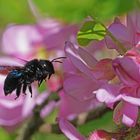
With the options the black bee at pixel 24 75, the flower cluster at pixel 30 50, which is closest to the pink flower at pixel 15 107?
the flower cluster at pixel 30 50

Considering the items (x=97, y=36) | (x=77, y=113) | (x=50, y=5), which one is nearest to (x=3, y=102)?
(x=77, y=113)

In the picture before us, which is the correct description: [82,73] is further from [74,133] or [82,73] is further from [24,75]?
[24,75]

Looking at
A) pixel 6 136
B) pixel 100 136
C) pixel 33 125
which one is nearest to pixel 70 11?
pixel 33 125

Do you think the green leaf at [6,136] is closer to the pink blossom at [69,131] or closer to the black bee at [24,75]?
the black bee at [24,75]

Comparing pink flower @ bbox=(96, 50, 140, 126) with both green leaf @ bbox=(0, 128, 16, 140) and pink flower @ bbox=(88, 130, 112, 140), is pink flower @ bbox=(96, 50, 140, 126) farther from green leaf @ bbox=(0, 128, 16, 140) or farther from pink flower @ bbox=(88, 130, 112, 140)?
green leaf @ bbox=(0, 128, 16, 140)

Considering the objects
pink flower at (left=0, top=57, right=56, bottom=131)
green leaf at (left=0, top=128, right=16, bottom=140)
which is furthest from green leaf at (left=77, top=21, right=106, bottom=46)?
green leaf at (left=0, top=128, right=16, bottom=140)

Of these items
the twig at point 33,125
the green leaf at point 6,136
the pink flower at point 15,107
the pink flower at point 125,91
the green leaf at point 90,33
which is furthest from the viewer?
the green leaf at point 6,136
